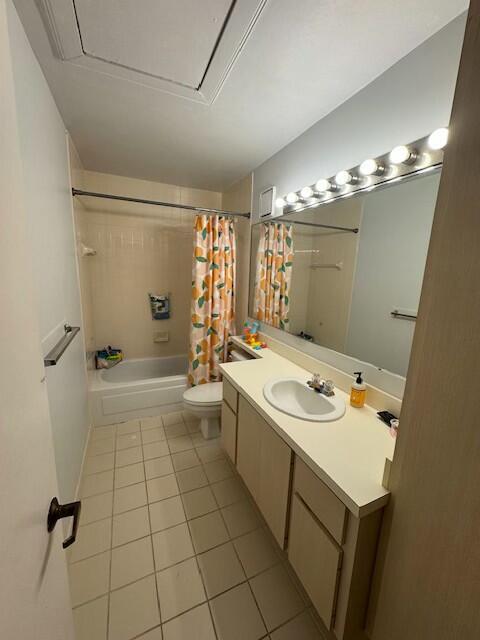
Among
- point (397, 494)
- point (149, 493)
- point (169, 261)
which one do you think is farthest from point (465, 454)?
point (169, 261)

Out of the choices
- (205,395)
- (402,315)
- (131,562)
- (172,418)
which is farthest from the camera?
(172,418)

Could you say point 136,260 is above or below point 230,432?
above

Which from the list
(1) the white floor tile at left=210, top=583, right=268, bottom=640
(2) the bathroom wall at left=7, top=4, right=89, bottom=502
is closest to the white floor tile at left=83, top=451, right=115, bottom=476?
(2) the bathroom wall at left=7, top=4, right=89, bottom=502

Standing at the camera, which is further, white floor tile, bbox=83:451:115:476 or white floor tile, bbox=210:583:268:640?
white floor tile, bbox=83:451:115:476

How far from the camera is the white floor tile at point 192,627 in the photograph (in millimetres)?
1009

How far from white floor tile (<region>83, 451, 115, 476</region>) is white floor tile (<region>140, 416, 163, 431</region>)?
1.17 feet

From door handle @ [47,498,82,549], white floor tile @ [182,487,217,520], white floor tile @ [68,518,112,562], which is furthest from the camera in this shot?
white floor tile @ [182,487,217,520]

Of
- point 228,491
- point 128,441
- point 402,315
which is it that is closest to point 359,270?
point 402,315

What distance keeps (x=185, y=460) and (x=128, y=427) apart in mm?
717

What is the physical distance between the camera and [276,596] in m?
1.15

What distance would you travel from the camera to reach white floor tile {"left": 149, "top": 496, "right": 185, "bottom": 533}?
1.44 m

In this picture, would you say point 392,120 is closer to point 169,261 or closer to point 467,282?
point 467,282

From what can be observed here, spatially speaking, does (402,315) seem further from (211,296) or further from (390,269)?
(211,296)

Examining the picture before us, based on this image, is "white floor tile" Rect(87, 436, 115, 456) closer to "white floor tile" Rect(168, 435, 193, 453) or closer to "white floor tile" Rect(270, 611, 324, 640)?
"white floor tile" Rect(168, 435, 193, 453)
